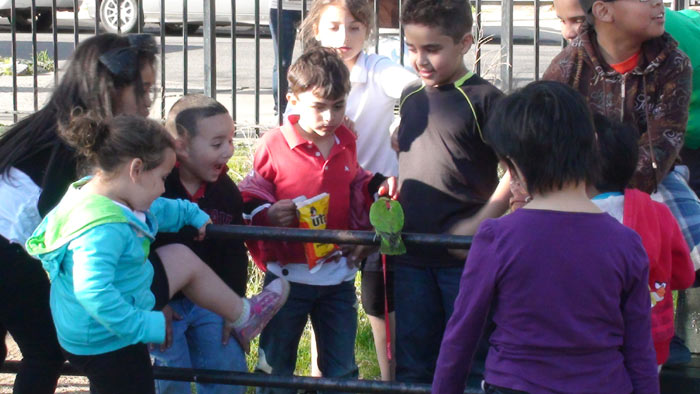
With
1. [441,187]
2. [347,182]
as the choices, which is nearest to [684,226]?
[441,187]

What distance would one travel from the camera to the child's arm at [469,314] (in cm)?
216

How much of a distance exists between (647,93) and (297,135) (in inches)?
46.2

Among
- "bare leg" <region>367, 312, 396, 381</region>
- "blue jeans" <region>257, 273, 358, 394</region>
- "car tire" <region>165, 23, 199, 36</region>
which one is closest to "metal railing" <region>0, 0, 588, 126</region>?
"car tire" <region>165, 23, 199, 36</region>

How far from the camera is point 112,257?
99.7 inches

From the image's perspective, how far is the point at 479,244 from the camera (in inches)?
85.8

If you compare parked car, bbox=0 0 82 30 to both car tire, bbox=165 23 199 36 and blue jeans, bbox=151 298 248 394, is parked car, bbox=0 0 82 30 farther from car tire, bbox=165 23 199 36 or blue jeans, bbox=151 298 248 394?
blue jeans, bbox=151 298 248 394

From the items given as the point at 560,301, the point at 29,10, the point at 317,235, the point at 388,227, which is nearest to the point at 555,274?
the point at 560,301

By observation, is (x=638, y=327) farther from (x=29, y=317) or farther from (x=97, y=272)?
(x=29, y=317)

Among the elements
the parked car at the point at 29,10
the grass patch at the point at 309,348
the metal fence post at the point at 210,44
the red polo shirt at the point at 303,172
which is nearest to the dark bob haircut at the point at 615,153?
the red polo shirt at the point at 303,172

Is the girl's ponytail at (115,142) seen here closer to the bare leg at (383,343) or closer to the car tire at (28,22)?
the bare leg at (383,343)

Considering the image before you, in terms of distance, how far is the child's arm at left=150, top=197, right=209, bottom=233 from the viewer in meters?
2.91

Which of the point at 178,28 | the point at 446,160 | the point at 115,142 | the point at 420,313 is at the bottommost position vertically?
the point at 420,313

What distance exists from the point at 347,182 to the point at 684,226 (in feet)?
3.73

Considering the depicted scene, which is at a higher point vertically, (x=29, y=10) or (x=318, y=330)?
(x=29, y=10)
